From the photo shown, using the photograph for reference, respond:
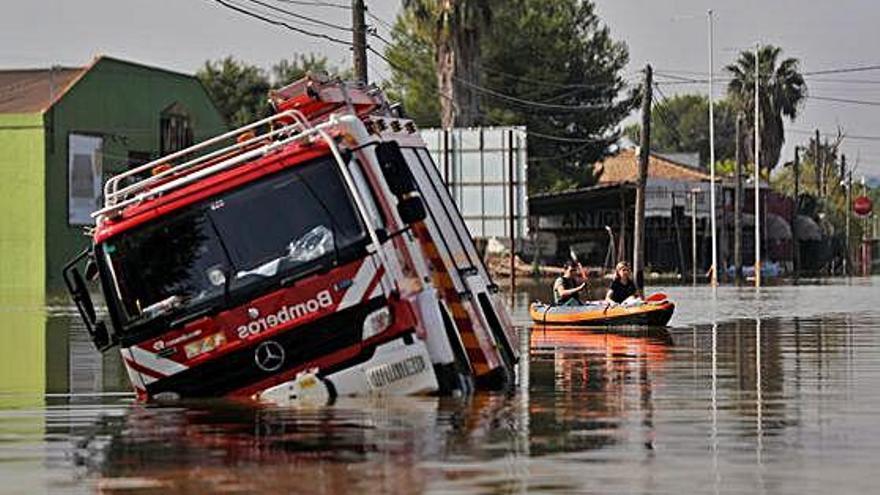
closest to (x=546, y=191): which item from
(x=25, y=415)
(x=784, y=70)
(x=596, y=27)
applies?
(x=596, y=27)

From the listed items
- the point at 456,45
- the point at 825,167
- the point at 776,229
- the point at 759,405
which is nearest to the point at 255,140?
the point at 759,405

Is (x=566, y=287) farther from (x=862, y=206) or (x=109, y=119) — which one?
(x=862, y=206)

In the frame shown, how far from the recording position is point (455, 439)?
14852 millimetres

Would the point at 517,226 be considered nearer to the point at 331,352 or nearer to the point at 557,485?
the point at 331,352

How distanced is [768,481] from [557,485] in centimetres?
129

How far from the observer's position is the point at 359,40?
3641cm

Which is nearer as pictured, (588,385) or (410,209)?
(410,209)

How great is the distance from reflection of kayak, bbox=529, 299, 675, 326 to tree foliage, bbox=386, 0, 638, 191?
189 feet

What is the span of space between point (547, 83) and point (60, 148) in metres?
32.5

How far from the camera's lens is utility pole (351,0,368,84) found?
3606cm

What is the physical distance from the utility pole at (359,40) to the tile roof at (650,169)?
7356 centimetres

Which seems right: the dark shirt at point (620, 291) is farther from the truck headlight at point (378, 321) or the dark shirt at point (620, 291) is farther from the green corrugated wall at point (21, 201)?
the green corrugated wall at point (21, 201)

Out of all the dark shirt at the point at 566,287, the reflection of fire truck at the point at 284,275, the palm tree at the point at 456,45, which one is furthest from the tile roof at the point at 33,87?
the reflection of fire truck at the point at 284,275


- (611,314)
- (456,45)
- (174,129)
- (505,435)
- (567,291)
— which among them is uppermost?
(456,45)
